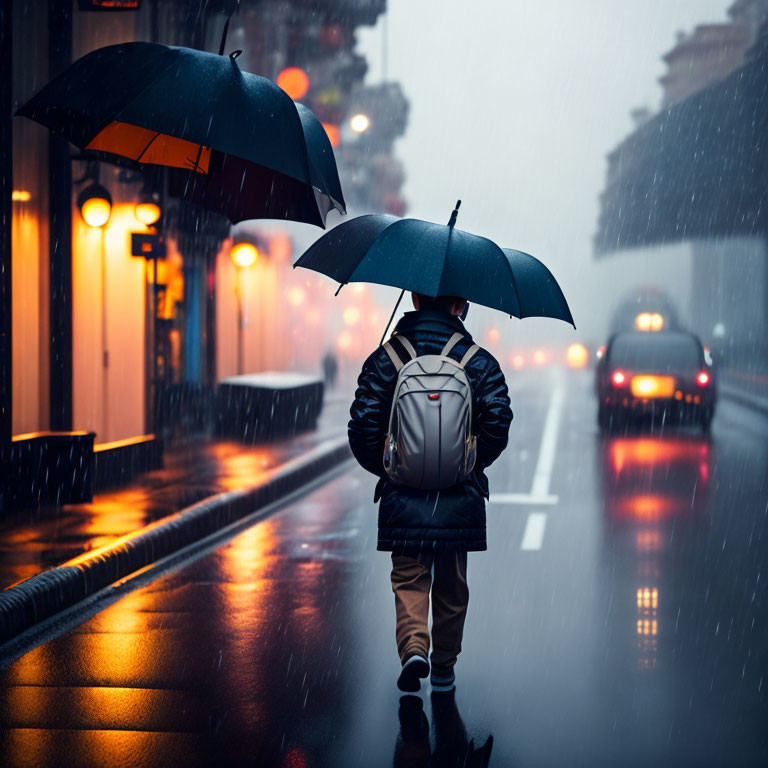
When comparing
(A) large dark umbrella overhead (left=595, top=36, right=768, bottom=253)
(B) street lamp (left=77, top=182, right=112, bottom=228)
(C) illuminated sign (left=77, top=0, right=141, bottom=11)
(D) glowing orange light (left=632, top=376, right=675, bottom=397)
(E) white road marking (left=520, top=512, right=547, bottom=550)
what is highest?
(A) large dark umbrella overhead (left=595, top=36, right=768, bottom=253)

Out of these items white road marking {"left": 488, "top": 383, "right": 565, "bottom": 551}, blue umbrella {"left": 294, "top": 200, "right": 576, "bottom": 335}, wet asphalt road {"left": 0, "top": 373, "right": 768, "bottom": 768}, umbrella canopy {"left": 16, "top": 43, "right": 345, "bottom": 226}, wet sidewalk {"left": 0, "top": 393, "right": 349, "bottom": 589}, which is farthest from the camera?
white road marking {"left": 488, "top": 383, "right": 565, "bottom": 551}

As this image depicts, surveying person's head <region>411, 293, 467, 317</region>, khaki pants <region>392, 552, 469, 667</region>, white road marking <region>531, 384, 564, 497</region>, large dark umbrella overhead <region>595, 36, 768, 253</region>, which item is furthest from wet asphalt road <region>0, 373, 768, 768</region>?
large dark umbrella overhead <region>595, 36, 768, 253</region>

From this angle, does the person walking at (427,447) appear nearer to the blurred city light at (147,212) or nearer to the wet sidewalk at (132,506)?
the wet sidewalk at (132,506)

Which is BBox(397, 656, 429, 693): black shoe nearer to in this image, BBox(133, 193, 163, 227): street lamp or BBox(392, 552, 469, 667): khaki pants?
BBox(392, 552, 469, 667): khaki pants

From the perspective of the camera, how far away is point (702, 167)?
121ft

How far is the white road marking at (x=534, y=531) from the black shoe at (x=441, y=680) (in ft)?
13.6

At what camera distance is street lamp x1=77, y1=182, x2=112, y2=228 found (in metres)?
12.8

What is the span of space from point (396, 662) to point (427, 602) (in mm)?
867

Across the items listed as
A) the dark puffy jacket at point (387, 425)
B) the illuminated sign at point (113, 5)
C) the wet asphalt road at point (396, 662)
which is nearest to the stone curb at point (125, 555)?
Result: the wet asphalt road at point (396, 662)

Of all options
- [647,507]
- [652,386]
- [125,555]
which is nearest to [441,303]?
[125,555]

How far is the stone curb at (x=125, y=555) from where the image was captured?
22.0ft

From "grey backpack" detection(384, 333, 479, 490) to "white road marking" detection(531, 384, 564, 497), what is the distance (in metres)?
7.85

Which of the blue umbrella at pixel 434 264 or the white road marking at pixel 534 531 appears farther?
the white road marking at pixel 534 531

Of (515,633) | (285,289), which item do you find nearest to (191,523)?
(515,633)
